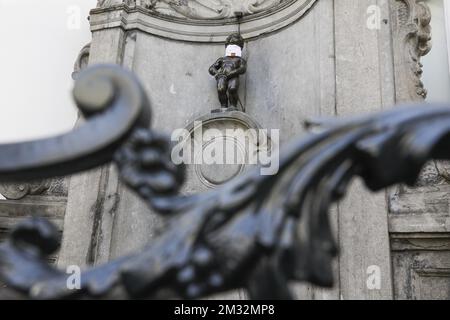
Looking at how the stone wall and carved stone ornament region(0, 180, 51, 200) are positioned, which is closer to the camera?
the stone wall

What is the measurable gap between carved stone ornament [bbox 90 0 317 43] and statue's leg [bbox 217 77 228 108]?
1.88ft

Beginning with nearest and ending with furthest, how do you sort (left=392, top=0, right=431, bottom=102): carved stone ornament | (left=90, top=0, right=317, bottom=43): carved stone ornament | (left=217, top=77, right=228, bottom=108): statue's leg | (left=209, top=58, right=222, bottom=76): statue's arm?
1. (left=392, top=0, right=431, bottom=102): carved stone ornament
2. (left=217, top=77, right=228, bottom=108): statue's leg
3. (left=209, top=58, right=222, bottom=76): statue's arm
4. (left=90, top=0, right=317, bottom=43): carved stone ornament

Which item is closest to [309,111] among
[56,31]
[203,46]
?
[203,46]

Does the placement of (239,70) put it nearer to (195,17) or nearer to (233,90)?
(233,90)

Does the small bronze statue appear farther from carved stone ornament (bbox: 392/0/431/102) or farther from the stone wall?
carved stone ornament (bbox: 392/0/431/102)

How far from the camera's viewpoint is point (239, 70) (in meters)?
3.61

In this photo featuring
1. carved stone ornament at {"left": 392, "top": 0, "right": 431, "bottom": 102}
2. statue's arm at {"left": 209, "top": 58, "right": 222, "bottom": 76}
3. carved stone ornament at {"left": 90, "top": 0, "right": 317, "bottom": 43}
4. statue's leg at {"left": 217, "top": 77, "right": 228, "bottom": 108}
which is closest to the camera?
carved stone ornament at {"left": 392, "top": 0, "right": 431, "bottom": 102}

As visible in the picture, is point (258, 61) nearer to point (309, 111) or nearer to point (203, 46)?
point (203, 46)

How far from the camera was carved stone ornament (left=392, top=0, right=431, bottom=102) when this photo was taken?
310 centimetres

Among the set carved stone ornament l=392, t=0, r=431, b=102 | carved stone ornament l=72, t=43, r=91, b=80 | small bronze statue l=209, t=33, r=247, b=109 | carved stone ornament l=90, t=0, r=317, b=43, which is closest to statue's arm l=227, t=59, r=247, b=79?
small bronze statue l=209, t=33, r=247, b=109

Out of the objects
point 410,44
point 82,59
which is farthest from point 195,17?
point 410,44

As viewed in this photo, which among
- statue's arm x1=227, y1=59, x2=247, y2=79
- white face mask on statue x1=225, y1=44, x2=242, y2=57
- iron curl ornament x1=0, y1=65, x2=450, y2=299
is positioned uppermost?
white face mask on statue x1=225, y1=44, x2=242, y2=57

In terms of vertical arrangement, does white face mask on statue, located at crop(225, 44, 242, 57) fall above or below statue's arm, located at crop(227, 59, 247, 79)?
above

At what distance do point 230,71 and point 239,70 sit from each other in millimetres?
65
